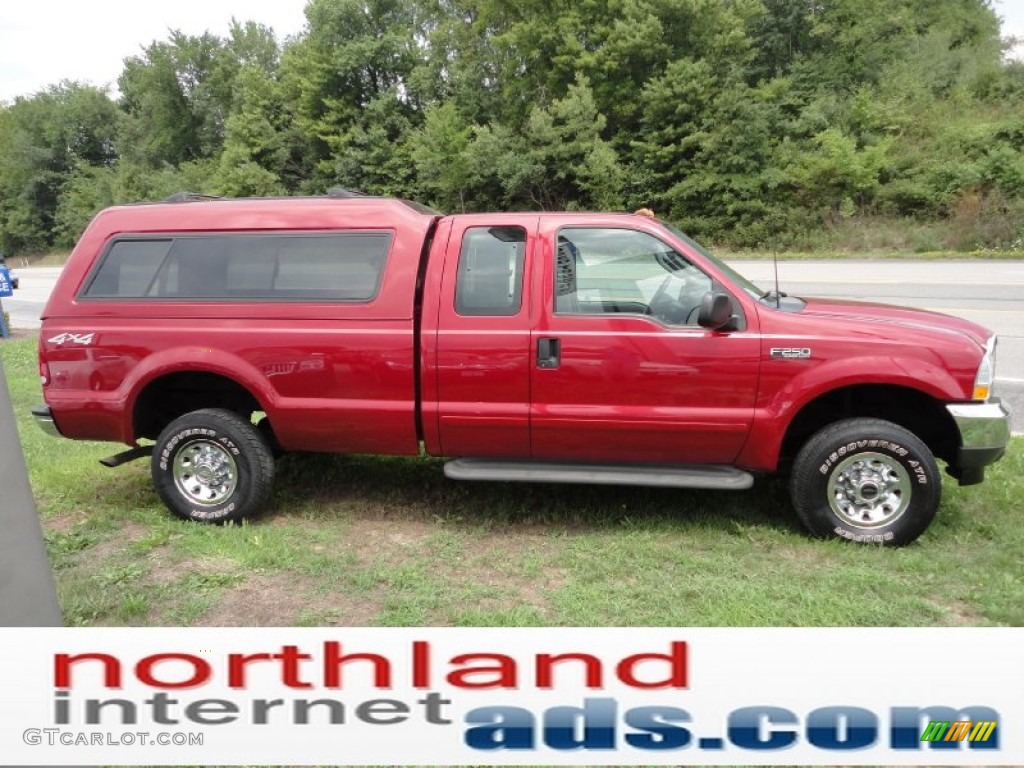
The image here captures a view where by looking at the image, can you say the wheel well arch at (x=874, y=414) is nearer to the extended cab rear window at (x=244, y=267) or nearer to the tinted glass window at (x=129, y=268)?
the extended cab rear window at (x=244, y=267)

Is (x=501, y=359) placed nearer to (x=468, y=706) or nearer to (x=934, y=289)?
(x=468, y=706)

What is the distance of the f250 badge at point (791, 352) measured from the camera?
4102 millimetres

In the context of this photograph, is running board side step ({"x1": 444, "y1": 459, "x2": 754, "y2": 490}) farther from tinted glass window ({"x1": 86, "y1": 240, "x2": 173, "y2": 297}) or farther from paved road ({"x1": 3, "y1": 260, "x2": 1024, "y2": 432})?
paved road ({"x1": 3, "y1": 260, "x2": 1024, "y2": 432})

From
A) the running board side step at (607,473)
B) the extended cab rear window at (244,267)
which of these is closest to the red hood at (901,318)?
the running board side step at (607,473)

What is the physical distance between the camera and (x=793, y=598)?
3.64 meters

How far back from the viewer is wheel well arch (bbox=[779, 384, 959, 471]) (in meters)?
4.40

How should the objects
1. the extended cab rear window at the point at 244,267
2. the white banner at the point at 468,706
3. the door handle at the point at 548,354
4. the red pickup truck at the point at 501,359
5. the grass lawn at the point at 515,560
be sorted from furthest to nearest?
the extended cab rear window at the point at 244,267
the door handle at the point at 548,354
the red pickup truck at the point at 501,359
the grass lawn at the point at 515,560
the white banner at the point at 468,706

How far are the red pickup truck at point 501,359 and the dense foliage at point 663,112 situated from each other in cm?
2120

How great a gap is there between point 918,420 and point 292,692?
3811mm

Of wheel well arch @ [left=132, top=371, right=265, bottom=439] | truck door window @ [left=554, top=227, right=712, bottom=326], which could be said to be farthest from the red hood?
wheel well arch @ [left=132, top=371, right=265, bottom=439]

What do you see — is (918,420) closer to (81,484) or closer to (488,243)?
(488,243)

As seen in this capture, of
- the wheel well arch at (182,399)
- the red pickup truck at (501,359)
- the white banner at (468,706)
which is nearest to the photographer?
the white banner at (468,706)

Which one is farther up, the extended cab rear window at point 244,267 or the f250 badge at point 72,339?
the extended cab rear window at point 244,267

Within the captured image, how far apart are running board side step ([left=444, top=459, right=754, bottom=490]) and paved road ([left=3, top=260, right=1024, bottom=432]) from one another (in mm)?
3698
